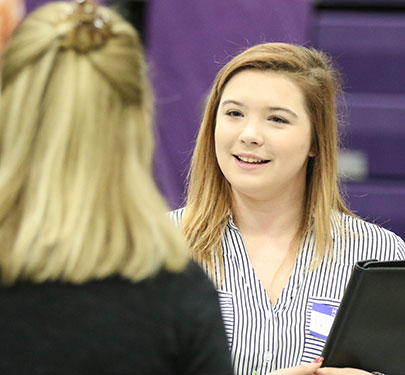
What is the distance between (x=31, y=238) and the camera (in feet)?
2.99

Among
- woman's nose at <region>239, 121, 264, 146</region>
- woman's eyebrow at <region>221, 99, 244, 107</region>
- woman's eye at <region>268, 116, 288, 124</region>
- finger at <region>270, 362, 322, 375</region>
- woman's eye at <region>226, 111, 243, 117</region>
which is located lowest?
finger at <region>270, 362, 322, 375</region>

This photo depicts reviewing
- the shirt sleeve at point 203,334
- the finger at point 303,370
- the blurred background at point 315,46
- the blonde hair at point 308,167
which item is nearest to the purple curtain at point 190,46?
the blurred background at point 315,46

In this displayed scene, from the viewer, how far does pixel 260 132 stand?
179cm

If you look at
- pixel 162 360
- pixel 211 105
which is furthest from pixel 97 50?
pixel 211 105

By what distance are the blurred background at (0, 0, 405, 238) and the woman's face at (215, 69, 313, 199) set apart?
165 cm

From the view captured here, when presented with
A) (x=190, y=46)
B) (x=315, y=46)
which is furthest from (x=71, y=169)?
(x=315, y=46)

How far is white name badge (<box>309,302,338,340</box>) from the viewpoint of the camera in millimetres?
1713

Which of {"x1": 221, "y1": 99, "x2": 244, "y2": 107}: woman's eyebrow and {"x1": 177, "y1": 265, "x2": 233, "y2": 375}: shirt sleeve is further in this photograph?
{"x1": 221, "y1": 99, "x2": 244, "y2": 107}: woman's eyebrow

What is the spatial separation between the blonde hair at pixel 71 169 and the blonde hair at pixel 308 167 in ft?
2.92

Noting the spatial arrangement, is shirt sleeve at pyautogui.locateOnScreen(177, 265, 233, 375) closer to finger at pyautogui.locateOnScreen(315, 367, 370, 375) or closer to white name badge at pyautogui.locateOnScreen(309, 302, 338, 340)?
finger at pyautogui.locateOnScreen(315, 367, 370, 375)

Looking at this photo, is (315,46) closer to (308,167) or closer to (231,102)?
(308,167)

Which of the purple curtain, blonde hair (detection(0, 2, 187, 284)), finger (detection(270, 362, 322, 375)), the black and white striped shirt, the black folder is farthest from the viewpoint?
the purple curtain

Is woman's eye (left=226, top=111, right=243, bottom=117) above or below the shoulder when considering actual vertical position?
above

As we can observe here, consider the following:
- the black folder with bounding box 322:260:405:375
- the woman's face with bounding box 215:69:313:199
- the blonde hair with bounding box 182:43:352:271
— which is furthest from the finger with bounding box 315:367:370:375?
the woman's face with bounding box 215:69:313:199
